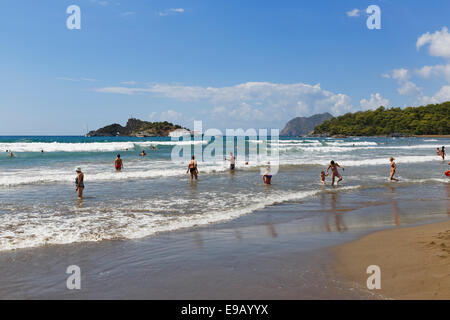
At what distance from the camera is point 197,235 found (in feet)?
27.7

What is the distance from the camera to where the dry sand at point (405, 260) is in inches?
189

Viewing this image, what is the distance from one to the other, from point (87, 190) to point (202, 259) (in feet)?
39.9

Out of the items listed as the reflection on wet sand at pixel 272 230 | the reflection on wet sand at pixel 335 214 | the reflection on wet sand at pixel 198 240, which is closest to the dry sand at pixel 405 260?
the reflection on wet sand at pixel 335 214

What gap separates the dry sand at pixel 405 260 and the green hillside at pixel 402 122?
162736 millimetres

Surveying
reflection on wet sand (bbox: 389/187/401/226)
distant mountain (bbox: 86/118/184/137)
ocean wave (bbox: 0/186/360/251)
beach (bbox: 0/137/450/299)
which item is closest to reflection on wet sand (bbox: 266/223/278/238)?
beach (bbox: 0/137/450/299)

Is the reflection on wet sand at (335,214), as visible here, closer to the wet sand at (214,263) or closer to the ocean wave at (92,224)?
the wet sand at (214,263)

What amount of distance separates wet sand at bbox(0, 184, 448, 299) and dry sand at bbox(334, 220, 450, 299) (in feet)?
1.03

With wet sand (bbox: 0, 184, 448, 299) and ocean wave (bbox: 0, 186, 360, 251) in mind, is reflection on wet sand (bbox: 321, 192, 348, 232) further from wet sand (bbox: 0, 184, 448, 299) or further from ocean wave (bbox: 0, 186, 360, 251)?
ocean wave (bbox: 0, 186, 360, 251)

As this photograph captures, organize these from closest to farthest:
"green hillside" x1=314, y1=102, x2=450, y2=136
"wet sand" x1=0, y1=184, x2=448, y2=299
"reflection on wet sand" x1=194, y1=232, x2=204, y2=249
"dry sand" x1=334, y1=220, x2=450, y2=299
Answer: "dry sand" x1=334, y1=220, x2=450, y2=299
"wet sand" x1=0, y1=184, x2=448, y2=299
"reflection on wet sand" x1=194, y1=232, x2=204, y2=249
"green hillside" x1=314, y1=102, x2=450, y2=136

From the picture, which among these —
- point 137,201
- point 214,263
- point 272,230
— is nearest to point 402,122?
point 137,201

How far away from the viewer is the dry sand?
4.79m

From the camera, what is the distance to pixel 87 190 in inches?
656
